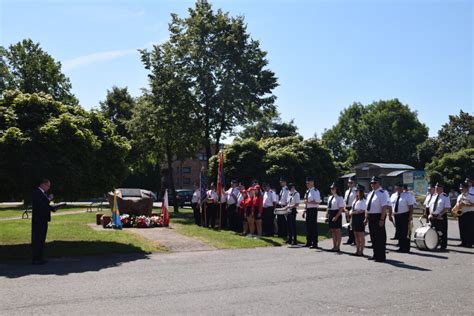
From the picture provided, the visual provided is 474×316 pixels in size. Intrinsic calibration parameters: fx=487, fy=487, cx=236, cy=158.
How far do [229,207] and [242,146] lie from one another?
4.20 m

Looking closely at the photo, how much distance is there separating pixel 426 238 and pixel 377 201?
2.66 meters

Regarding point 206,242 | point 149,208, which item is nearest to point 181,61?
point 149,208

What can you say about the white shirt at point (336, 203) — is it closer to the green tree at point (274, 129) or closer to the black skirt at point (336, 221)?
the black skirt at point (336, 221)

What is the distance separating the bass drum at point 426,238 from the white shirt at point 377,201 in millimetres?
2395

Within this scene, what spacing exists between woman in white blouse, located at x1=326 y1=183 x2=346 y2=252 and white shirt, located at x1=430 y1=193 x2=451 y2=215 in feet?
10.6

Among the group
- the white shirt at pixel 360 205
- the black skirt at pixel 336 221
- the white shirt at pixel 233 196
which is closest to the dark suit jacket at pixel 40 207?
the black skirt at pixel 336 221

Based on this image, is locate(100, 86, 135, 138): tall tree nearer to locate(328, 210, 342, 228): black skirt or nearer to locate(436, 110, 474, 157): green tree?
locate(436, 110, 474, 157): green tree

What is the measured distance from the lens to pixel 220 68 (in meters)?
33.0

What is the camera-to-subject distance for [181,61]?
33750 millimetres

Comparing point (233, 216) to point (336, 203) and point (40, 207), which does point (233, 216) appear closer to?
point (336, 203)

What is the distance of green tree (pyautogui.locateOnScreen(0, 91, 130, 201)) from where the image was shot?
13211mm

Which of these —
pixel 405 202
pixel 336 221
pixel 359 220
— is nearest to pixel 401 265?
pixel 359 220

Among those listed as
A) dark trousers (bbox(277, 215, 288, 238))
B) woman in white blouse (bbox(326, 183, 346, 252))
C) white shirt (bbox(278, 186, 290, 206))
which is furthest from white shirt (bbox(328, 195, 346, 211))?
dark trousers (bbox(277, 215, 288, 238))

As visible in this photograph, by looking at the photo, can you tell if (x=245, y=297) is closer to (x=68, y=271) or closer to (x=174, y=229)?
(x=68, y=271)
